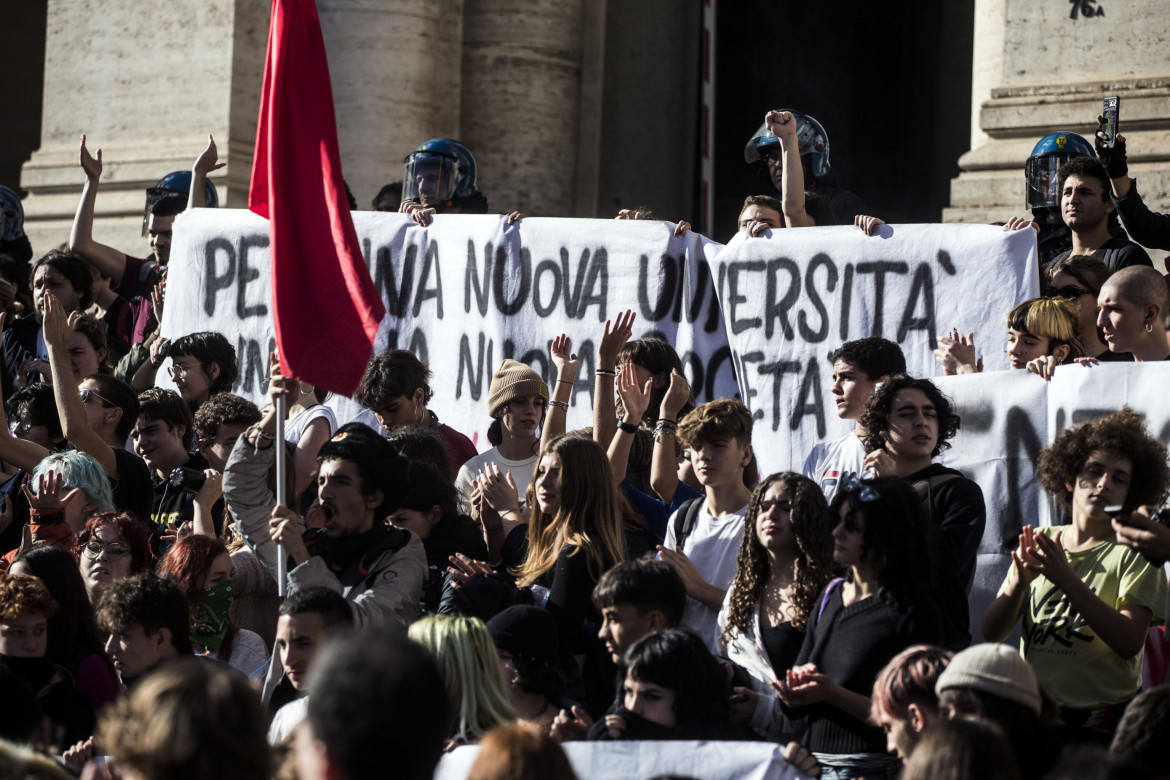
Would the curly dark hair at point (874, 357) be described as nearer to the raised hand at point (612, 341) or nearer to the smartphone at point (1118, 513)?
the raised hand at point (612, 341)

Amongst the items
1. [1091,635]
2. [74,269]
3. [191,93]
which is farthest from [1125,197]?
[191,93]

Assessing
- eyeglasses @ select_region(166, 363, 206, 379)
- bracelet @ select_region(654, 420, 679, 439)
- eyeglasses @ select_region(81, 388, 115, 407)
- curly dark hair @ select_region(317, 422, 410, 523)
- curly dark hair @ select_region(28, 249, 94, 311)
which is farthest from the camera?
curly dark hair @ select_region(28, 249, 94, 311)

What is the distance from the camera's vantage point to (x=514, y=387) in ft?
22.4

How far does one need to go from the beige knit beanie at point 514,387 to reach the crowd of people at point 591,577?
0.05 feet

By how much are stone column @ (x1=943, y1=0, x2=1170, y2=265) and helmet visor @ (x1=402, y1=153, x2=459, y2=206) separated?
289 centimetres

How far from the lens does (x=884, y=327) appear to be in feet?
24.0

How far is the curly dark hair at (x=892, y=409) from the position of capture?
5.58 meters

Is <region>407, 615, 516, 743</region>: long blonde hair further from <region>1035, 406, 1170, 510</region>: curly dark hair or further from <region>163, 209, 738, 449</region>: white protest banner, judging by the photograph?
<region>163, 209, 738, 449</region>: white protest banner

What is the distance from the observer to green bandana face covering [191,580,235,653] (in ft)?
18.7

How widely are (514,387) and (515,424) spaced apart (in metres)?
0.15

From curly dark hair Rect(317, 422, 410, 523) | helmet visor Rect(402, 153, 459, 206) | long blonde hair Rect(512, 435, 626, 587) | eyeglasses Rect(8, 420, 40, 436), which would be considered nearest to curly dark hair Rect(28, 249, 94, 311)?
eyeglasses Rect(8, 420, 40, 436)

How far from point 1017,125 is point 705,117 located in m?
3.61

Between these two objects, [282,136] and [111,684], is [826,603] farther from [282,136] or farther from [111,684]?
[282,136]

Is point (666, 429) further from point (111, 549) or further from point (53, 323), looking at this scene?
point (53, 323)
